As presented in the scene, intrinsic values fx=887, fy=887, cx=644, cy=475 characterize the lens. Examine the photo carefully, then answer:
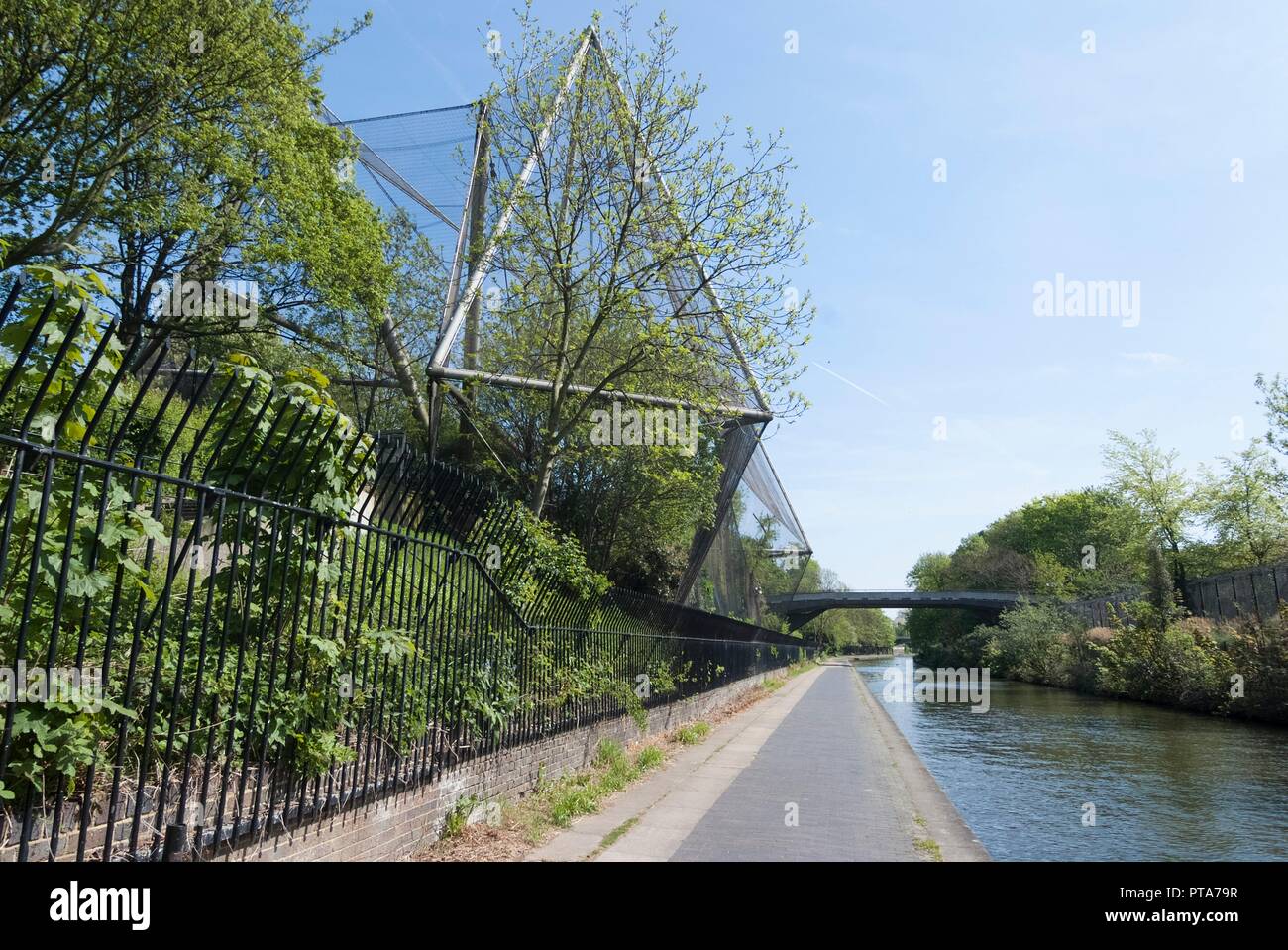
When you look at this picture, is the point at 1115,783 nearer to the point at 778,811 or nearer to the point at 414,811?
the point at 778,811

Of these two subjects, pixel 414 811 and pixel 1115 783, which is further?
pixel 1115 783

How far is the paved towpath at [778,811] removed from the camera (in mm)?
6012

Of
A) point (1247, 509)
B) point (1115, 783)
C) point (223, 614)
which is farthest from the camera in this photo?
point (1247, 509)

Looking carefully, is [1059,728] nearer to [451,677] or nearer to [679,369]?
[679,369]

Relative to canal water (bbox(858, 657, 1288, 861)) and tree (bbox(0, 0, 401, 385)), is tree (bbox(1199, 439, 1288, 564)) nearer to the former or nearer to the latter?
canal water (bbox(858, 657, 1288, 861))

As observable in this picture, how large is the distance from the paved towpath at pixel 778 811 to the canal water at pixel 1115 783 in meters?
0.69

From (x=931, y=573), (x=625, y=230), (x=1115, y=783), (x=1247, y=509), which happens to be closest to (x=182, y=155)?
(x=625, y=230)

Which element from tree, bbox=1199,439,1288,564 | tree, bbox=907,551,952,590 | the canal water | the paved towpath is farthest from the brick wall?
tree, bbox=907,551,952,590

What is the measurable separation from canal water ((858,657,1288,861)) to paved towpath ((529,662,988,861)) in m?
0.69

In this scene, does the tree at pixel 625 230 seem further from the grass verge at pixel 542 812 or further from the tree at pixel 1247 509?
the tree at pixel 1247 509

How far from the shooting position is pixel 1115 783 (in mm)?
11539

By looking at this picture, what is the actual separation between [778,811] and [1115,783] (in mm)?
6508

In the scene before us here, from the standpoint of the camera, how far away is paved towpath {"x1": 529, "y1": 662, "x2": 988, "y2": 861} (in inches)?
237

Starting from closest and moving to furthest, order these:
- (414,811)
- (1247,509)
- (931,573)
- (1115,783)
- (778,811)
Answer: (414,811) < (778,811) < (1115,783) < (1247,509) < (931,573)
